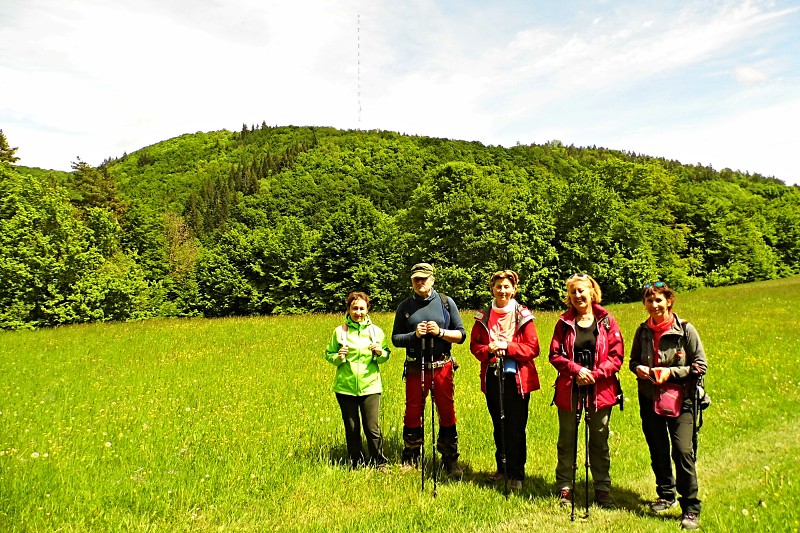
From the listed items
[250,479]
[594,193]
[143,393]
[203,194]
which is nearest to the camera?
[250,479]

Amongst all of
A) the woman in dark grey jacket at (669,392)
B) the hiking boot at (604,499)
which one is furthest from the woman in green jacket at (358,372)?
the woman in dark grey jacket at (669,392)

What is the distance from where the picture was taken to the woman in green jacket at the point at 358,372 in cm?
629

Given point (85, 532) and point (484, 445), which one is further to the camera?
point (484, 445)

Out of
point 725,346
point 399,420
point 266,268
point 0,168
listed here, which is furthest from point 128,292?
point 725,346

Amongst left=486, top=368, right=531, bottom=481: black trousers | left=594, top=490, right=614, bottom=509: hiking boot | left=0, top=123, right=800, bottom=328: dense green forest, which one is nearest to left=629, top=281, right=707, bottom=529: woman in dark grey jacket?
left=594, top=490, right=614, bottom=509: hiking boot

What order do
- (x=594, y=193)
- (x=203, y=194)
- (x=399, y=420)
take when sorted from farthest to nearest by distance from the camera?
1. (x=203, y=194)
2. (x=594, y=193)
3. (x=399, y=420)

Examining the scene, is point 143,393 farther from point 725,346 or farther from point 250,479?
point 725,346

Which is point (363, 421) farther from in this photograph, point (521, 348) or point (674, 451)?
point (674, 451)

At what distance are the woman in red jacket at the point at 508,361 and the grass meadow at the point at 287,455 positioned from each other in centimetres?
51

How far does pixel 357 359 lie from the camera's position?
631cm

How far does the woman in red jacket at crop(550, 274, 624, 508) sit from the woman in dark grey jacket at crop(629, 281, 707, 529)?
303 mm

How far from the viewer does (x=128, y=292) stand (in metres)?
33.0

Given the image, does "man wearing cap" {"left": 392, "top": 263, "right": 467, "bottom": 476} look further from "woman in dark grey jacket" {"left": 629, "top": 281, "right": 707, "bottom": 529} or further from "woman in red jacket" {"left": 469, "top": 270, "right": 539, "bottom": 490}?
"woman in dark grey jacket" {"left": 629, "top": 281, "right": 707, "bottom": 529}

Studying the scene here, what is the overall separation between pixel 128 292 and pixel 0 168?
36.5 feet
